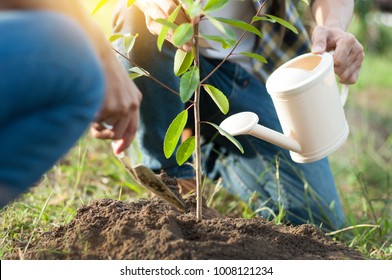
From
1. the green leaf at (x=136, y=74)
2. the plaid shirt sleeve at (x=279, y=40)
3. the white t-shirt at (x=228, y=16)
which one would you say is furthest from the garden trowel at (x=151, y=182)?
the plaid shirt sleeve at (x=279, y=40)

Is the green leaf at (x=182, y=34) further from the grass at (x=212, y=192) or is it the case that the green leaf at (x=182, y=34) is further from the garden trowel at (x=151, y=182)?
the grass at (x=212, y=192)

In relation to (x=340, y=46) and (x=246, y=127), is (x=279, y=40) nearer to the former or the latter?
(x=340, y=46)

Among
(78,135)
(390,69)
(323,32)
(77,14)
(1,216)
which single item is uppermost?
(77,14)

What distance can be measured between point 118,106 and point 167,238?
31 cm

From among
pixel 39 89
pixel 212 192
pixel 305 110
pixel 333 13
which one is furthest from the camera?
pixel 212 192

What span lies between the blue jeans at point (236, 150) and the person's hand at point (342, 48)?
1.34ft

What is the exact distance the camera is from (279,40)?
2262 mm

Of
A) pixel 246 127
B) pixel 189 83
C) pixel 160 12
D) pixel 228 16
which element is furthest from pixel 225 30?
pixel 228 16

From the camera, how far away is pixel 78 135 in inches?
44.3

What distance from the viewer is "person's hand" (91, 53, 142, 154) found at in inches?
46.4

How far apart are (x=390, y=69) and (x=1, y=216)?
14.1 ft

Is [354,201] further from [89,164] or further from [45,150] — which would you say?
[45,150]

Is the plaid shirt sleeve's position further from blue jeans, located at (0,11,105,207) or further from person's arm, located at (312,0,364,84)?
blue jeans, located at (0,11,105,207)
